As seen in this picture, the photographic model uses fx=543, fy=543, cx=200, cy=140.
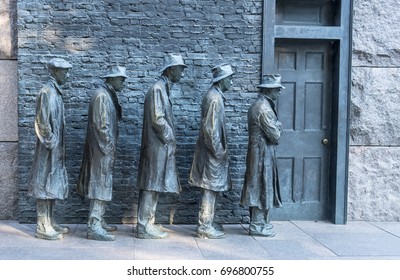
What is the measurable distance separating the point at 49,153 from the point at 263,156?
9.19ft

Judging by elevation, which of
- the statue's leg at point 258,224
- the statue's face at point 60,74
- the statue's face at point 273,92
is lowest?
the statue's leg at point 258,224

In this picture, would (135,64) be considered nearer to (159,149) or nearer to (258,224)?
(159,149)

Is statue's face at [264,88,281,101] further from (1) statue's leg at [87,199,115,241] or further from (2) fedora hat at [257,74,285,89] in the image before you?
(1) statue's leg at [87,199,115,241]

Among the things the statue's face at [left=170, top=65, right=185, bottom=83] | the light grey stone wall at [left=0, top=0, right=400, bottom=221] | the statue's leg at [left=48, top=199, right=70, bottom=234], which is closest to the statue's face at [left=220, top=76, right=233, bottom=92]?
the statue's face at [left=170, top=65, right=185, bottom=83]

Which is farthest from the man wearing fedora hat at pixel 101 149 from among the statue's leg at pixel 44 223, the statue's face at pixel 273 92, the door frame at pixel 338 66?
the door frame at pixel 338 66

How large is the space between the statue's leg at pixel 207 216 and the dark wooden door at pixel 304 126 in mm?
1537

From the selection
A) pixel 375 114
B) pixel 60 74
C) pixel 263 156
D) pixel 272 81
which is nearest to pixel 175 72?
pixel 272 81

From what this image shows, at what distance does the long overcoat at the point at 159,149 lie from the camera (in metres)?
6.98

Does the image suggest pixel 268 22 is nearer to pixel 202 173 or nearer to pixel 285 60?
pixel 285 60

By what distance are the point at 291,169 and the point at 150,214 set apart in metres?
2.51

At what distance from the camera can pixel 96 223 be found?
277 inches

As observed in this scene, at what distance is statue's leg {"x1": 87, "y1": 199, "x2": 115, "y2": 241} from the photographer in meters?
6.99

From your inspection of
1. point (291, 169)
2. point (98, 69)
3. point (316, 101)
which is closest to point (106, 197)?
point (98, 69)

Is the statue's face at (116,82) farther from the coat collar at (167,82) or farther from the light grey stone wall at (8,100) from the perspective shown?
the light grey stone wall at (8,100)
